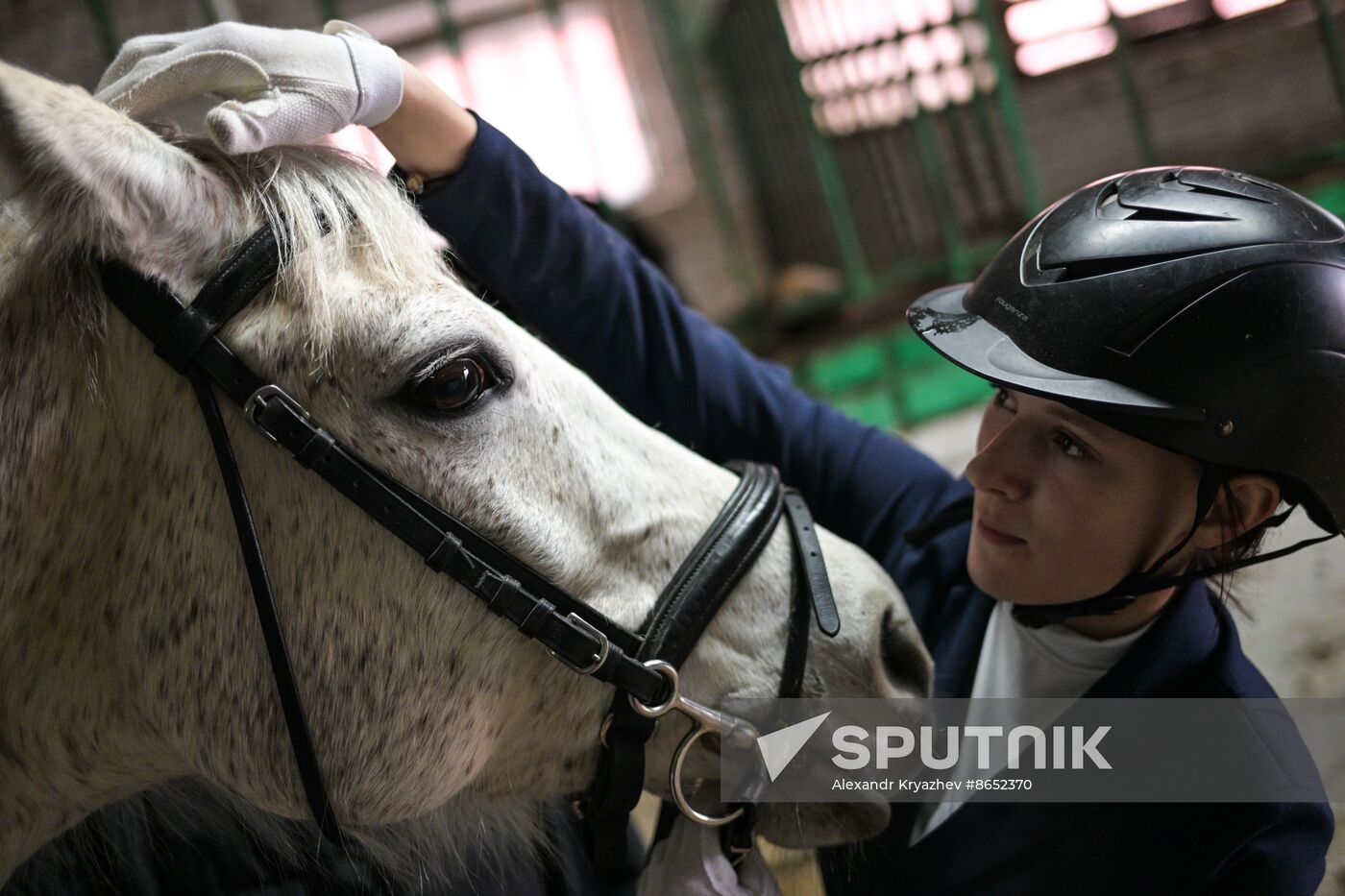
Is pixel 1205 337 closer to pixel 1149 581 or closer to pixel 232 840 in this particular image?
pixel 1149 581

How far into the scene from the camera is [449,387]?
992 mm

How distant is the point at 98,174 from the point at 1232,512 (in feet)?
4.12

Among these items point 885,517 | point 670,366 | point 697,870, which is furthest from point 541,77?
point 697,870

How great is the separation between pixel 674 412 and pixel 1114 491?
0.73m

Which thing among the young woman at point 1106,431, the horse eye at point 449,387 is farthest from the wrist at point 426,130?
the horse eye at point 449,387

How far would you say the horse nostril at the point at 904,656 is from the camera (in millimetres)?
1154

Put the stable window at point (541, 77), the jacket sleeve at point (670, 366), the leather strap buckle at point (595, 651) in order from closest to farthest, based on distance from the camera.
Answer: the leather strap buckle at point (595, 651), the jacket sleeve at point (670, 366), the stable window at point (541, 77)

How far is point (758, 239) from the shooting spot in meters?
5.01

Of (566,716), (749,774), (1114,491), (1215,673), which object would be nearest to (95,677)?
(566,716)

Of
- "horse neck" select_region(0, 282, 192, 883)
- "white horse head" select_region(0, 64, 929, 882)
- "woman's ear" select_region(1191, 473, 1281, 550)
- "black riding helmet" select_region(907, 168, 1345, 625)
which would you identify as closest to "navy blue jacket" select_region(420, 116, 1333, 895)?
"woman's ear" select_region(1191, 473, 1281, 550)

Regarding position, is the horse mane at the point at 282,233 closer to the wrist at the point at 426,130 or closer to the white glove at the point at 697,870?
the wrist at the point at 426,130

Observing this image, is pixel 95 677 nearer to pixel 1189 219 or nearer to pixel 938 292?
pixel 938 292

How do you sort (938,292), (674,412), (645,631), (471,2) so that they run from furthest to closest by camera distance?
(471,2) → (674,412) → (938,292) → (645,631)

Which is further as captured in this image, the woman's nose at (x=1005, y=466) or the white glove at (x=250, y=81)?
the woman's nose at (x=1005, y=466)
